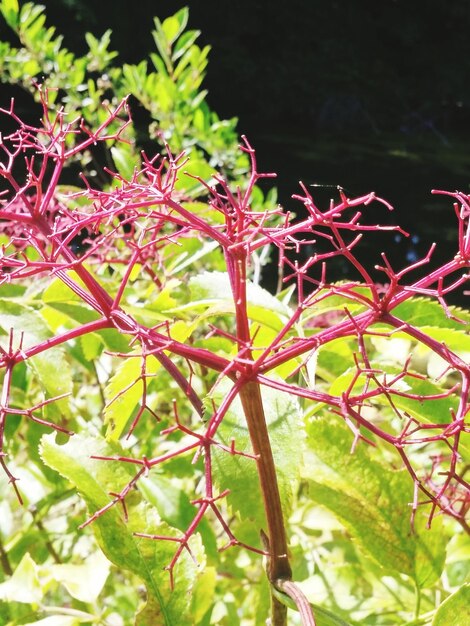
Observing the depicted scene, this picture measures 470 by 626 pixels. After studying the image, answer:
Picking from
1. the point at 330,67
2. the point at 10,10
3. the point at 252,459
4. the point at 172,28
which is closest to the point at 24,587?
the point at 252,459

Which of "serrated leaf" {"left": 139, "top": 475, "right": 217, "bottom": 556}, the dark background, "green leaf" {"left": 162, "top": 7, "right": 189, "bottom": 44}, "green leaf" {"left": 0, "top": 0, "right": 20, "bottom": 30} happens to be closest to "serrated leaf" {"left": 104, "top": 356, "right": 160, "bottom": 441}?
"serrated leaf" {"left": 139, "top": 475, "right": 217, "bottom": 556}

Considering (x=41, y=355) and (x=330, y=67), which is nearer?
(x=41, y=355)

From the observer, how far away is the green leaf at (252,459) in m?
0.41

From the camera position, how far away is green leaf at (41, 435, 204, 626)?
47cm

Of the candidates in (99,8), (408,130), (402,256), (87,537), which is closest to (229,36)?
(99,8)

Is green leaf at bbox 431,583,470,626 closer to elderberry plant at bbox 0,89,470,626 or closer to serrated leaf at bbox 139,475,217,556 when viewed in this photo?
elderberry plant at bbox 0,89,470,626

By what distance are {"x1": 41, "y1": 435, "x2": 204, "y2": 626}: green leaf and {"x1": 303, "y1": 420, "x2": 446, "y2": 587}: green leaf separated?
9cm

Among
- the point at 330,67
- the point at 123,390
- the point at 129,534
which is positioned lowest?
the point at 330,67

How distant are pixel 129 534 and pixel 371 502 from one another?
16 cm

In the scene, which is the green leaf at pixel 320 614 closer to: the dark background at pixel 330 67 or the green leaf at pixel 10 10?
the green leaf at pixel 10 10

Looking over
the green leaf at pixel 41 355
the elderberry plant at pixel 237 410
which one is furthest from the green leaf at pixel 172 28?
the green leaf at pixel 41 355

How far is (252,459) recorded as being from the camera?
41 centimetres

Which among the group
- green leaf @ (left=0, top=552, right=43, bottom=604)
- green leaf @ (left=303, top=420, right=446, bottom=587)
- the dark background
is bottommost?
the dark background

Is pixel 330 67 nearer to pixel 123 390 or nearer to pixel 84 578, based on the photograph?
pixel 84 578
